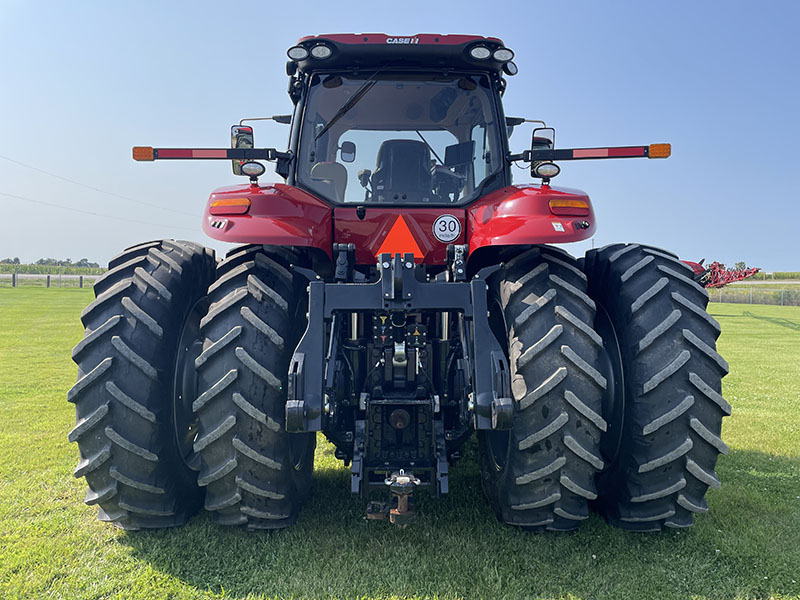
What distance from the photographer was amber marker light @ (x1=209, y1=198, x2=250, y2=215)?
116 inches

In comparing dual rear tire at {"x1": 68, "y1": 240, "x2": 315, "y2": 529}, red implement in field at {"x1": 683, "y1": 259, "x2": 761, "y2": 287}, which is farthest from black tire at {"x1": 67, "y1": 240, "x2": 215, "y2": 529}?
red implement in field at {"x1": 683, "y1": 259, "x2": 761, "y2": 287}

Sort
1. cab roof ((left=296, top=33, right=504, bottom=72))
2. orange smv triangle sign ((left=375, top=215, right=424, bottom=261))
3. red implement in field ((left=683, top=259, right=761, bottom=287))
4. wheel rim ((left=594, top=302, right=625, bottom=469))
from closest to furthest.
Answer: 1. wheel rim ((left=594, top=302, right=625, bottom=469))
2. orange smv triangle sign ((left=375, top=215, right=424, bottom=261))
3. cab roof ((left=296, top=33, right=504, bottom=72))
4. red implement in field ((left=683, top=259, right=761, bottom=287))

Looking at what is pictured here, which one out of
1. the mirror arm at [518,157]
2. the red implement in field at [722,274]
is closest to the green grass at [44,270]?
the red implement in field at [722,274]

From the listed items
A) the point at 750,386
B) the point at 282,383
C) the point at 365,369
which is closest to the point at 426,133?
the point at 365,369

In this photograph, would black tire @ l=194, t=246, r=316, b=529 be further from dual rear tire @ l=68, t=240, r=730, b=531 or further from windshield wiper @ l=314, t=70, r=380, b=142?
windshield wiper @ l=314, t=70, r=380, b=142

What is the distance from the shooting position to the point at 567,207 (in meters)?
2.90

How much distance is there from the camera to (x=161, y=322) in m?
3.04

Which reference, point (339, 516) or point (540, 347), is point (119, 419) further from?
point (540, 347)

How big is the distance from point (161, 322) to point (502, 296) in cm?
192

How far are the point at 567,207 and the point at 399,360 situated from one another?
4.10ft

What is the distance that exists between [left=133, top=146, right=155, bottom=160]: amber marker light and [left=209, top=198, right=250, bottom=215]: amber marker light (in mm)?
626

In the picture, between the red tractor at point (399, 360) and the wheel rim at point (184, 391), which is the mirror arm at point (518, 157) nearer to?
the red tractor at point (399, 360)

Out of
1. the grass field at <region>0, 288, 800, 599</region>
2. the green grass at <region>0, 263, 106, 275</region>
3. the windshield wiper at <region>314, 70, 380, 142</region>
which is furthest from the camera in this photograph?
the green grass at <region>0, 263, 106, 275</region>

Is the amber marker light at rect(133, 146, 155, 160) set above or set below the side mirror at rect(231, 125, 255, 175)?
below
